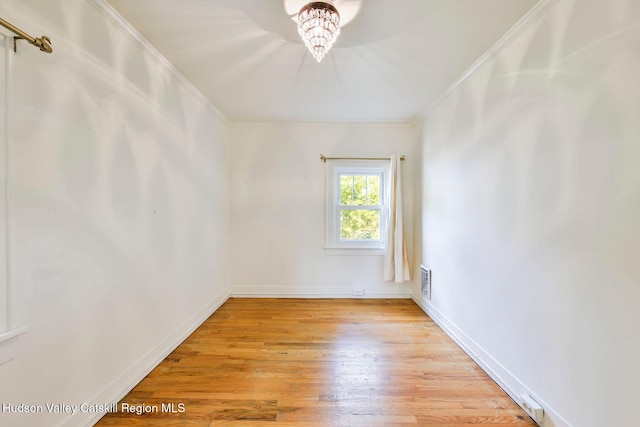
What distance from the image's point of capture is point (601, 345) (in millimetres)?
1187

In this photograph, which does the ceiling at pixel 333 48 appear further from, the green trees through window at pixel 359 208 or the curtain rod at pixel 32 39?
the green trees through window at pixel 359 208

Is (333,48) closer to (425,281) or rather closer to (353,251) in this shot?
(353,251)

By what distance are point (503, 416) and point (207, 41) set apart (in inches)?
122

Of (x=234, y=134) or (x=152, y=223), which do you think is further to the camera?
(x=234, y=134)

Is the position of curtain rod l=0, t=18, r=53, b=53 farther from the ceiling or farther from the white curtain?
the white curtain

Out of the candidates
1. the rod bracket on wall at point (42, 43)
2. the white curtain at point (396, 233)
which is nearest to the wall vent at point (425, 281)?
the white curtain at point (396, 233)

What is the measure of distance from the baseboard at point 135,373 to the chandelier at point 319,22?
238 centimetres

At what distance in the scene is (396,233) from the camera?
3463 millimetres

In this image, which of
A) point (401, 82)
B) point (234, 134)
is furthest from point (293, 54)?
point (234, 134)

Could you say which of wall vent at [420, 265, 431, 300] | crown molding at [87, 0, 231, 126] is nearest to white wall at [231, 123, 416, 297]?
wall vent at [420, 265, 431, 300]

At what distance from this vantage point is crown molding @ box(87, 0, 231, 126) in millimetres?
1507

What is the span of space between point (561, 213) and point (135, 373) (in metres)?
2.80

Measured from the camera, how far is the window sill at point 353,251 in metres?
3.63

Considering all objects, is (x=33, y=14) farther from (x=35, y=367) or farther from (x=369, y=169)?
(x=369, y=169)
